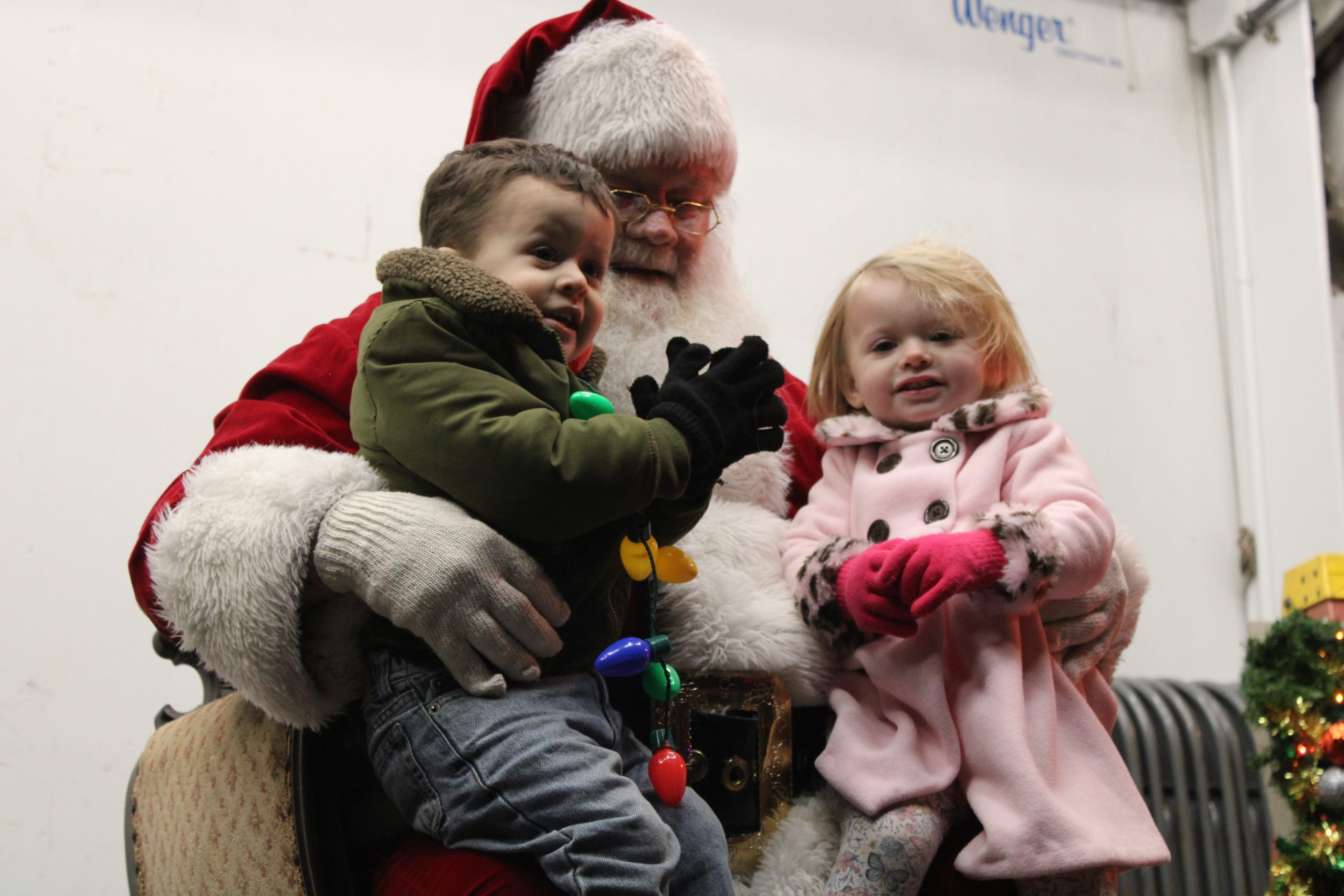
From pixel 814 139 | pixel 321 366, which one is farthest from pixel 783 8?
pixel 321 366

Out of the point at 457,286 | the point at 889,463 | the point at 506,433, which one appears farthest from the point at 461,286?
the point at 889,463

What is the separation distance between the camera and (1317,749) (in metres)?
1.69

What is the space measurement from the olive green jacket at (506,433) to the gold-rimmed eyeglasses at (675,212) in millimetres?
540

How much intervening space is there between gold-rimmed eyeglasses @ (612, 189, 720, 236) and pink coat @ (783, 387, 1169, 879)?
450 mm

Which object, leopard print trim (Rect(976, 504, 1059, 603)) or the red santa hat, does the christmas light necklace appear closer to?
leopard print trim (Rect(976, 504, 1059, 603))

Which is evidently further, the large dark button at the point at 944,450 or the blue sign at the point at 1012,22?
the blue sign at the point at 1012,22

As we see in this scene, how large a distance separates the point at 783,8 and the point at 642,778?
228 centimetres

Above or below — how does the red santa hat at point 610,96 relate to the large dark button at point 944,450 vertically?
above

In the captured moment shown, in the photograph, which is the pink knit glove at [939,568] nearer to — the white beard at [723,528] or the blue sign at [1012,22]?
the white beard at [723,528]

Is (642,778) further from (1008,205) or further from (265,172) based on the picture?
(1008,205)

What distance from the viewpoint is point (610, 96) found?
1717 millimetres

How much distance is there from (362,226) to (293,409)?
1.11 metres

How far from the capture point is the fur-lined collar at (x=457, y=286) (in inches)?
44.5

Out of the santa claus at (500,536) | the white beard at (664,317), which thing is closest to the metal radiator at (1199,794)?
the santa claus at (500,536)
